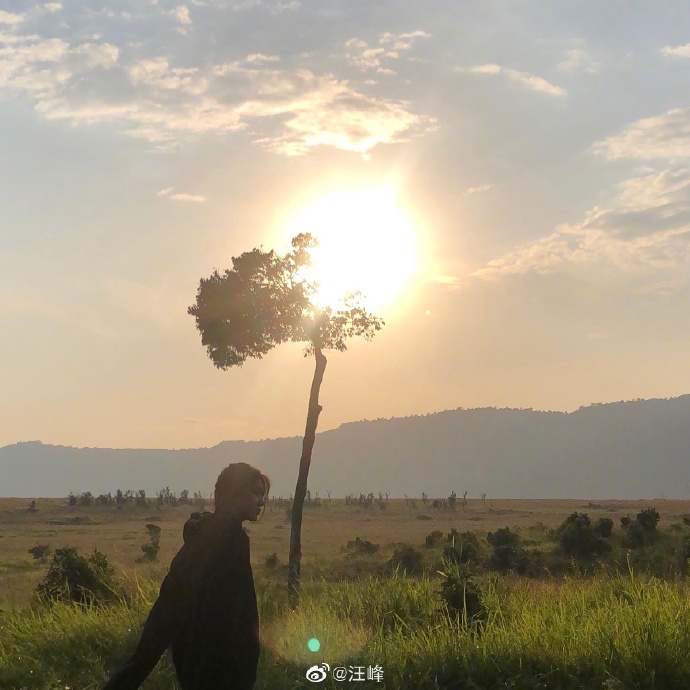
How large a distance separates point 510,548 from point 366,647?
24414 millimetres

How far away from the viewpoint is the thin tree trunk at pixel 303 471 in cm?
1784

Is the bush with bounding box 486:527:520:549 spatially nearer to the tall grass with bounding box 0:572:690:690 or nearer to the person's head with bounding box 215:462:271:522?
the tall grass with bounding box 0:572:690:690

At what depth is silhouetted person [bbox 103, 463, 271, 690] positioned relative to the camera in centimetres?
471

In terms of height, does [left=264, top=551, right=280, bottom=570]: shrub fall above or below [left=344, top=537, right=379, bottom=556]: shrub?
above

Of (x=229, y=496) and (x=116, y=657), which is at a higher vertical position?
(x=229, y=496)

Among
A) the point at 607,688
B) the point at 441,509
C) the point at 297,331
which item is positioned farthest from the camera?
the point at 441,509

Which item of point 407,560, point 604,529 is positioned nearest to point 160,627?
point 407,560

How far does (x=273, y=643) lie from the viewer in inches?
404

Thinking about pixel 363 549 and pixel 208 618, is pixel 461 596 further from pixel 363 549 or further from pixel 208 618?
pixel 363 549

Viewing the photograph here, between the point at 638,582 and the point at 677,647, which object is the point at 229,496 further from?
the point at 638,582

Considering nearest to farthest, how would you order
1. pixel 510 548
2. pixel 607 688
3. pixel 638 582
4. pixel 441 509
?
pixel 607 688 < pixel 638 582 < pixel 510 548 < pixel 441 509

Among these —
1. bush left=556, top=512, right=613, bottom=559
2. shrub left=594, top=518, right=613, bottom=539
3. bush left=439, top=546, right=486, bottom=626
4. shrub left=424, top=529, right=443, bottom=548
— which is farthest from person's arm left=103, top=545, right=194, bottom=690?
shrub left=424, top=529, right=443, bottom=548

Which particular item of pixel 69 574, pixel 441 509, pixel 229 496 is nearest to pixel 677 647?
pixel 229 496

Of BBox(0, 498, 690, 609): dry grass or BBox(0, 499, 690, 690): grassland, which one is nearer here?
BBox(0, 499, 690, 690): grassland
